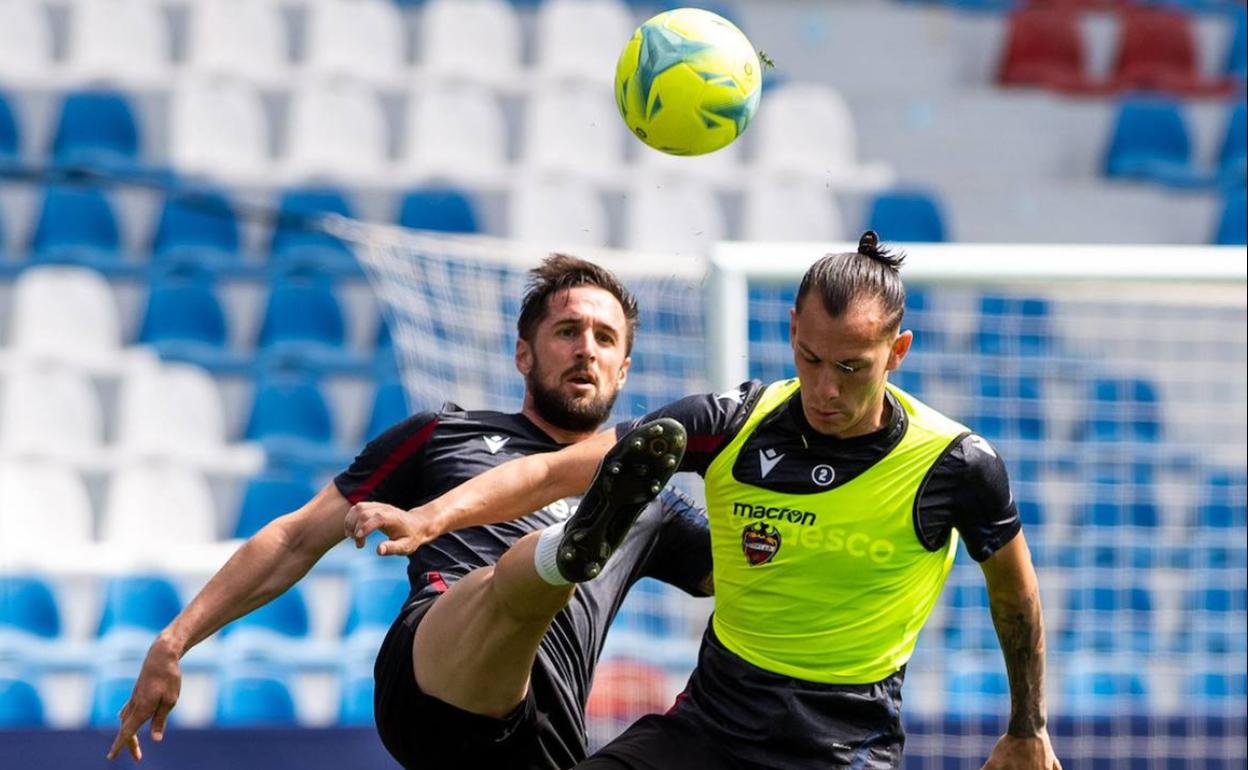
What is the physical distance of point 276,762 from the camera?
5.79 m

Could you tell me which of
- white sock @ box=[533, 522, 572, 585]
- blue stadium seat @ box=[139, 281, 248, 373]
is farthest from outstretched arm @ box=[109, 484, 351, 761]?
blue stadium seat @ box=[139, 281, 248, 373]

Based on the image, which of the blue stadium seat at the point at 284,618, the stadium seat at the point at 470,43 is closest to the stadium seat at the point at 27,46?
the stadium seat at the point at 470,43

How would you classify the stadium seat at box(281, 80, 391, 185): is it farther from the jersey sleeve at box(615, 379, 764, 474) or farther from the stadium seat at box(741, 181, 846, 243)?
the jersey sleeve at box(615, 379, 764, 474)

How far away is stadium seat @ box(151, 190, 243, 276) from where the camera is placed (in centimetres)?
951

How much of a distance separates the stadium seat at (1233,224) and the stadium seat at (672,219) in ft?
9.14

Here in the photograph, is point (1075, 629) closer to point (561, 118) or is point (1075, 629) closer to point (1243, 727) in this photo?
point (1243, 727)

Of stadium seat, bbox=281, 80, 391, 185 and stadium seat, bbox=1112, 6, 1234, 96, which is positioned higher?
stadium seat, bbox=1112, 6, 1234, 96

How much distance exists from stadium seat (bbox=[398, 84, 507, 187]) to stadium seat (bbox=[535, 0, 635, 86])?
50 cm

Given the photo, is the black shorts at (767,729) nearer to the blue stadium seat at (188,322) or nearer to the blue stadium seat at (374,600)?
the blue stadium seat at (374,600)

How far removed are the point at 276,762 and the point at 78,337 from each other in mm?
4007

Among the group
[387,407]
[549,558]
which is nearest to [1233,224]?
[387,407]

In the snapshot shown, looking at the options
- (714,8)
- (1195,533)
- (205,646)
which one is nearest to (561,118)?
(714,8)

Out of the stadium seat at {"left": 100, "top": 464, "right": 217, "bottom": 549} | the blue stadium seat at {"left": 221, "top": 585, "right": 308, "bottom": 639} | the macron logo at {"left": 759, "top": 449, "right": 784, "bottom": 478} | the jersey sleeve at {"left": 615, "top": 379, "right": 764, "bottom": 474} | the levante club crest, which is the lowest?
the blue stadium seat at {"left": 221, "top": 585, "right": 308, "bottom": 639}

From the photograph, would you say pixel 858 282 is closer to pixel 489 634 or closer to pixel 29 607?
pixel 489 634
